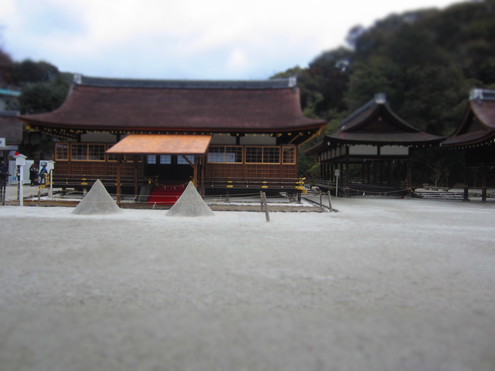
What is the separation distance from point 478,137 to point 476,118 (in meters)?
3.19

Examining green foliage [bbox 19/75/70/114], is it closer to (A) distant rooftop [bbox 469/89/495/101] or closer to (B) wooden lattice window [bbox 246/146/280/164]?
(B) wooden lattice window [bbox 246/146/280/164]

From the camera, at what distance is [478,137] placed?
18688mm

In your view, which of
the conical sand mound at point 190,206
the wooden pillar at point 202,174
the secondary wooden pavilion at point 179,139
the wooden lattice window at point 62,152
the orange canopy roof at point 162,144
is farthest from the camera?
the wooden lattice window at point 62,152

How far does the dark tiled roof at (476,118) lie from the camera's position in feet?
65.8

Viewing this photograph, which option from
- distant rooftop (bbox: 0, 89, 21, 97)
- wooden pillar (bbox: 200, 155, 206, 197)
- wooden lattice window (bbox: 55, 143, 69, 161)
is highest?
distant rooftop (bbox: 0, 89, 21, 97)

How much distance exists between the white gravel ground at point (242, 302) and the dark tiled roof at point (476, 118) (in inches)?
599

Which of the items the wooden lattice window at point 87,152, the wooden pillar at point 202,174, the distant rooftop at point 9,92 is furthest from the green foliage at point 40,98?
the wooden pillar at point 202,174

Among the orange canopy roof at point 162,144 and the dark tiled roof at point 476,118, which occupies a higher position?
the dark tiled roof at point 476,118

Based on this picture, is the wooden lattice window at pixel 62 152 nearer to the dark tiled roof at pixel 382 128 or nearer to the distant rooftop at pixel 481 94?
the dark tiled roof at pixel 382 128

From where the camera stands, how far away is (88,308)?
3.60 meters

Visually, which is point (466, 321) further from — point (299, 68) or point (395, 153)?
Result: point (299, 68)

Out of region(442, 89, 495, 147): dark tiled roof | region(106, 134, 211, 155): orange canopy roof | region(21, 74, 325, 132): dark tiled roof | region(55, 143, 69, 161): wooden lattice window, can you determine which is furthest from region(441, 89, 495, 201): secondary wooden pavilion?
region(55, 143, 69, 161): wooden lattice window

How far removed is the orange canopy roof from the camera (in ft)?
44.2

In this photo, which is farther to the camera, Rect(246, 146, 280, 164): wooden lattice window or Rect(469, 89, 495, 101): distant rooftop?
Rect(469, 89, 495, 101): distant rooftop
